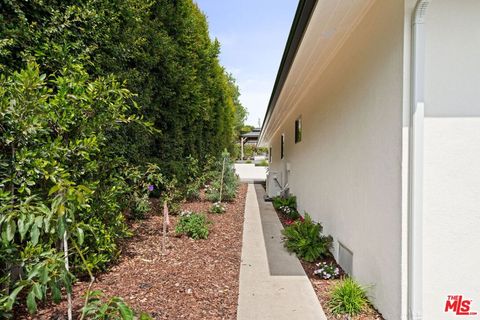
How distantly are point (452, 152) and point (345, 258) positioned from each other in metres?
1.97

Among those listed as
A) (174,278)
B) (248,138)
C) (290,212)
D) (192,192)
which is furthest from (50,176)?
(248,138)

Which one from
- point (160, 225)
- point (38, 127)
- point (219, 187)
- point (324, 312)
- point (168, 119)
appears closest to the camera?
point (38, 127)

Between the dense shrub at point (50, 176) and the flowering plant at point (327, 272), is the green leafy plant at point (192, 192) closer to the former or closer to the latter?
the dense shrub at point (50, 176)

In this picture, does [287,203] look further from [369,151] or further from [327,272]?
[369,151]

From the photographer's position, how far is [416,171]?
2215mm

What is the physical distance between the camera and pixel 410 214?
2.23 metres

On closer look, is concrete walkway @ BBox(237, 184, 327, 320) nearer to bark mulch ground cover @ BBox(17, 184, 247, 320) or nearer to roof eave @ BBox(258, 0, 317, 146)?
bark mulch ground cover @ BBox(17, 184, 247, 320)

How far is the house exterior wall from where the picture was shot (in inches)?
94.3

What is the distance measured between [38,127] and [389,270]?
3047 millimetres

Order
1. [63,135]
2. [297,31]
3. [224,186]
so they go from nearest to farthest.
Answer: [63,135]
[297,31]
[224,186]

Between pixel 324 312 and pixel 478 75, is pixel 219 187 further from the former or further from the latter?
pixel 478 75

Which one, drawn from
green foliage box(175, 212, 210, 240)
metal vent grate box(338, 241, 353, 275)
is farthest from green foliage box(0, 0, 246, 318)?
metal vent grate box(338, 241, 353, 275)

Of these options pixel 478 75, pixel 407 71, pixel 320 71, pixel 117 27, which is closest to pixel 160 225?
pixel 117 27

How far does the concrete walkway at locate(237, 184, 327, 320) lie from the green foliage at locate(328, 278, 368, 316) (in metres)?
0.16
